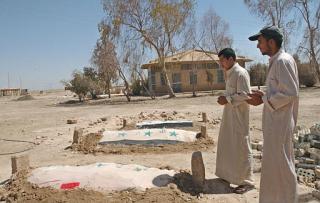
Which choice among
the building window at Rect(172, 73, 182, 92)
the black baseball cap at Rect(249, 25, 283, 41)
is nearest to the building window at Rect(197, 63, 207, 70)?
the building window at Rect(172, 73, 182, 92)

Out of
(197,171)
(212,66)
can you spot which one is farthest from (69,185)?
(212,66)

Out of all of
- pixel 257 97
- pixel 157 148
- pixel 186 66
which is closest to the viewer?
pixel 257 97

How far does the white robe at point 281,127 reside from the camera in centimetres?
338

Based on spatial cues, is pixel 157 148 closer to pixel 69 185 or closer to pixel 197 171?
pixel 197 171

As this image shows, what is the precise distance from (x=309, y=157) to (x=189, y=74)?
31547 mm

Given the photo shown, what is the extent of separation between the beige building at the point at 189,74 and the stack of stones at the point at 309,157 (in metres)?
29.9

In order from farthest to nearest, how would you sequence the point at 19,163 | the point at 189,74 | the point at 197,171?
the point at 189,74 < the point at 19,163 < the point at 197,171

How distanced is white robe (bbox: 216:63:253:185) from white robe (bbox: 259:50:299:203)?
1.17 m

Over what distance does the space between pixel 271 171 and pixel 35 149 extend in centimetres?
683

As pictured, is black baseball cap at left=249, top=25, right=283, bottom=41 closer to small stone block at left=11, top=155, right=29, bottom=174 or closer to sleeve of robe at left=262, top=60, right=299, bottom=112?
sleeve of robe at left=262, top=60, right=299, bottom=112

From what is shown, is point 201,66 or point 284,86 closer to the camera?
point 284,86

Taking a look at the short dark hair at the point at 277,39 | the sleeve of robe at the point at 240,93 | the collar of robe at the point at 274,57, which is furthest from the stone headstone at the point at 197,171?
the short dark hair at the point at 277,39

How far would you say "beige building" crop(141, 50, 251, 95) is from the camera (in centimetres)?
3722

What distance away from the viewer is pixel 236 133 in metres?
4.73
